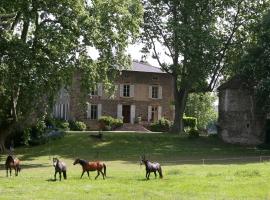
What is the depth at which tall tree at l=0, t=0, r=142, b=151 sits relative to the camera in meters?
34.1

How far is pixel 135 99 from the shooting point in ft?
235

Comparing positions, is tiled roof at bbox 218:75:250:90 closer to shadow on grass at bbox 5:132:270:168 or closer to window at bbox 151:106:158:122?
shadow on grass at bbox 5:132:270:168

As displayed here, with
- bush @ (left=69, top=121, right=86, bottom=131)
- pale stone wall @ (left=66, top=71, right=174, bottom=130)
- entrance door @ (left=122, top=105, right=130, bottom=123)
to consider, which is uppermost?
pale stone wall @ (left=66, top=71, right=174, bottom=130)

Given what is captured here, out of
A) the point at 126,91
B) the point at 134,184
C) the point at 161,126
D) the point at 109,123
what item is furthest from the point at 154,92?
the point at 134,184

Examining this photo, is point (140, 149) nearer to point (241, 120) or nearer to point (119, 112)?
point (241, 120)

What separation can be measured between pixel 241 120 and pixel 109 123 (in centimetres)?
1852

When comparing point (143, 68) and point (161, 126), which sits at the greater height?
point (143, 68)

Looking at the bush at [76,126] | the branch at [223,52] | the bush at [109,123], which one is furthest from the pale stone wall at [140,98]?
the branch at [223,52]

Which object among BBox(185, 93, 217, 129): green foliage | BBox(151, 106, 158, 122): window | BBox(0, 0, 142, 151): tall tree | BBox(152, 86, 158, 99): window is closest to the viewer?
BBox(0, 0, 142, 151): tall tree

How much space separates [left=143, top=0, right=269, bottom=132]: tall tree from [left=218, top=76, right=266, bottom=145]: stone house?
2.95m

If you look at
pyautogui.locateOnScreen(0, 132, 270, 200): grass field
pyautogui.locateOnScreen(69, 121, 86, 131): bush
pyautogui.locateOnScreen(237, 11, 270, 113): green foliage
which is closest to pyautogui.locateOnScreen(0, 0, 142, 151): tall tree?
pyautogui.locateOnScreen(0, 132, 270, 200): grass field

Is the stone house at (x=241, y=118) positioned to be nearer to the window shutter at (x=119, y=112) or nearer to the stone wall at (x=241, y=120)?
the stone wall at (x=241, y=120)

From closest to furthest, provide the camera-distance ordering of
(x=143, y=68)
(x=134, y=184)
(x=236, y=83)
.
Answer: (x=134, y=184)
(x=236, y=83)
(x=143, y=68)

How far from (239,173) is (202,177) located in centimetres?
208
